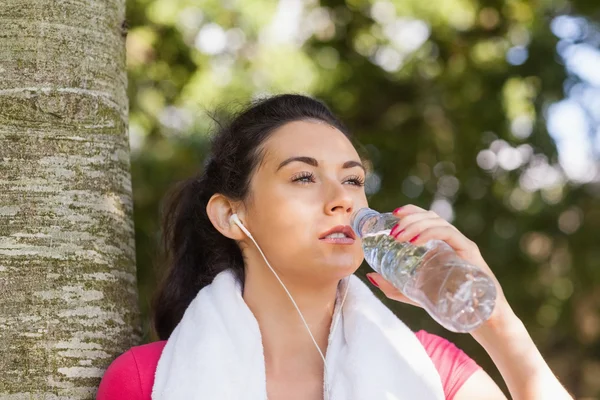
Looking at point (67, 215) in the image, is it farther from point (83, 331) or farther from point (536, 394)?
point (536, 394)

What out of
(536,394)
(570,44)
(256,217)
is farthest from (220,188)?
(570,44)

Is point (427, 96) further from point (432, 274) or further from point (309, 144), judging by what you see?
point (432, 274)

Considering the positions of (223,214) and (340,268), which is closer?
(340,268)

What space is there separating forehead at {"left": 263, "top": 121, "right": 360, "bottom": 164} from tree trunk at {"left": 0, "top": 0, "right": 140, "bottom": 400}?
1.70 feet

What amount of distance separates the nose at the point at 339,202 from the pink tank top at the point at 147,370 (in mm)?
560

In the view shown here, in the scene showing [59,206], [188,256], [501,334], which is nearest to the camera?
[501,334]

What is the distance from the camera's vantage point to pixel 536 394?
2092 mm

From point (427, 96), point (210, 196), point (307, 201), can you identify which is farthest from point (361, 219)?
point (427, 96)

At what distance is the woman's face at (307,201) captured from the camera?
2.35 m

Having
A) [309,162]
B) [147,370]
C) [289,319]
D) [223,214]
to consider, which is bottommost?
[147,370]

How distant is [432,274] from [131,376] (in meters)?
0.92

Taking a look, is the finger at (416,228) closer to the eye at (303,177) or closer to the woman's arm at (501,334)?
the woman's arm at (501,334)

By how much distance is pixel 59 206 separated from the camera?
2.26 meters

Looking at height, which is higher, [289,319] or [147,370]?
[289,319]
